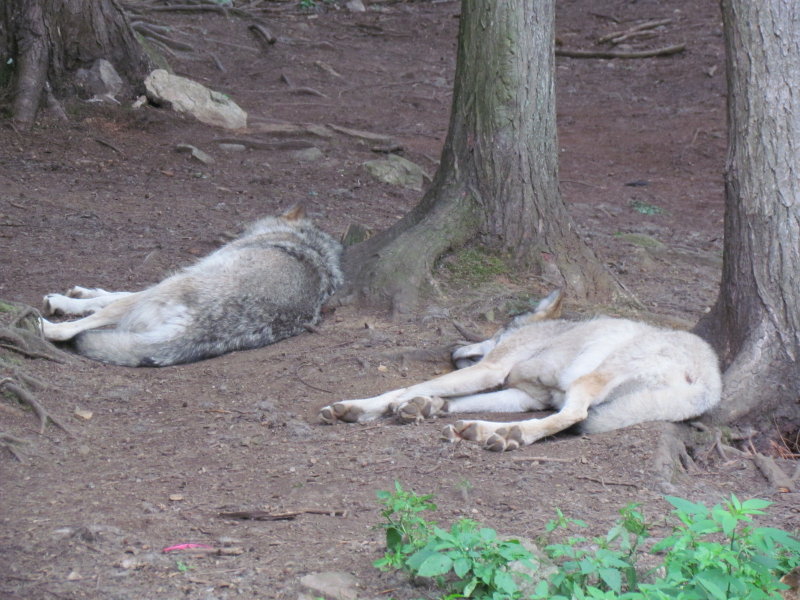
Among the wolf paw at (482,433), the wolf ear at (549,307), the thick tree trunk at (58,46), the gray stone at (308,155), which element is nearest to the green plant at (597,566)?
the wolf paw at (482,433)

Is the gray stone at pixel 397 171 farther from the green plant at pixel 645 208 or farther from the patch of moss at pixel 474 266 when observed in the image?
the patch of moss at pixel 474 266

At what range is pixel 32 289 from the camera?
6.64m

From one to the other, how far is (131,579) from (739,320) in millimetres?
3542

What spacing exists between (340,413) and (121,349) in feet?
5.49

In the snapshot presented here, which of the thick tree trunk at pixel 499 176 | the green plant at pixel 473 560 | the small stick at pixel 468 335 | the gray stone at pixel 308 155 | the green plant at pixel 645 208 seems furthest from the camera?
the gray stone at pixel 308 155

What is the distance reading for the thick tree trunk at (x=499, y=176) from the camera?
6.49 metres

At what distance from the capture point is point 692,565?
9.45ft

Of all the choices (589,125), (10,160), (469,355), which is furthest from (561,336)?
(589,125)

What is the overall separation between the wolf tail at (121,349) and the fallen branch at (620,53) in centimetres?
1508

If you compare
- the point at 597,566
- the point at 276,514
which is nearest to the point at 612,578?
the point at 597,566

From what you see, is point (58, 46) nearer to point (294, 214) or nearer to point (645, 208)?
point (294, 214)

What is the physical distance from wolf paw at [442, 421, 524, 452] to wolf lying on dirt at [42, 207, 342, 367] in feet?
6.85

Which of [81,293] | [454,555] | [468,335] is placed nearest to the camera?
[454,555]

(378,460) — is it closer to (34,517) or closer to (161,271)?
(34,517)
